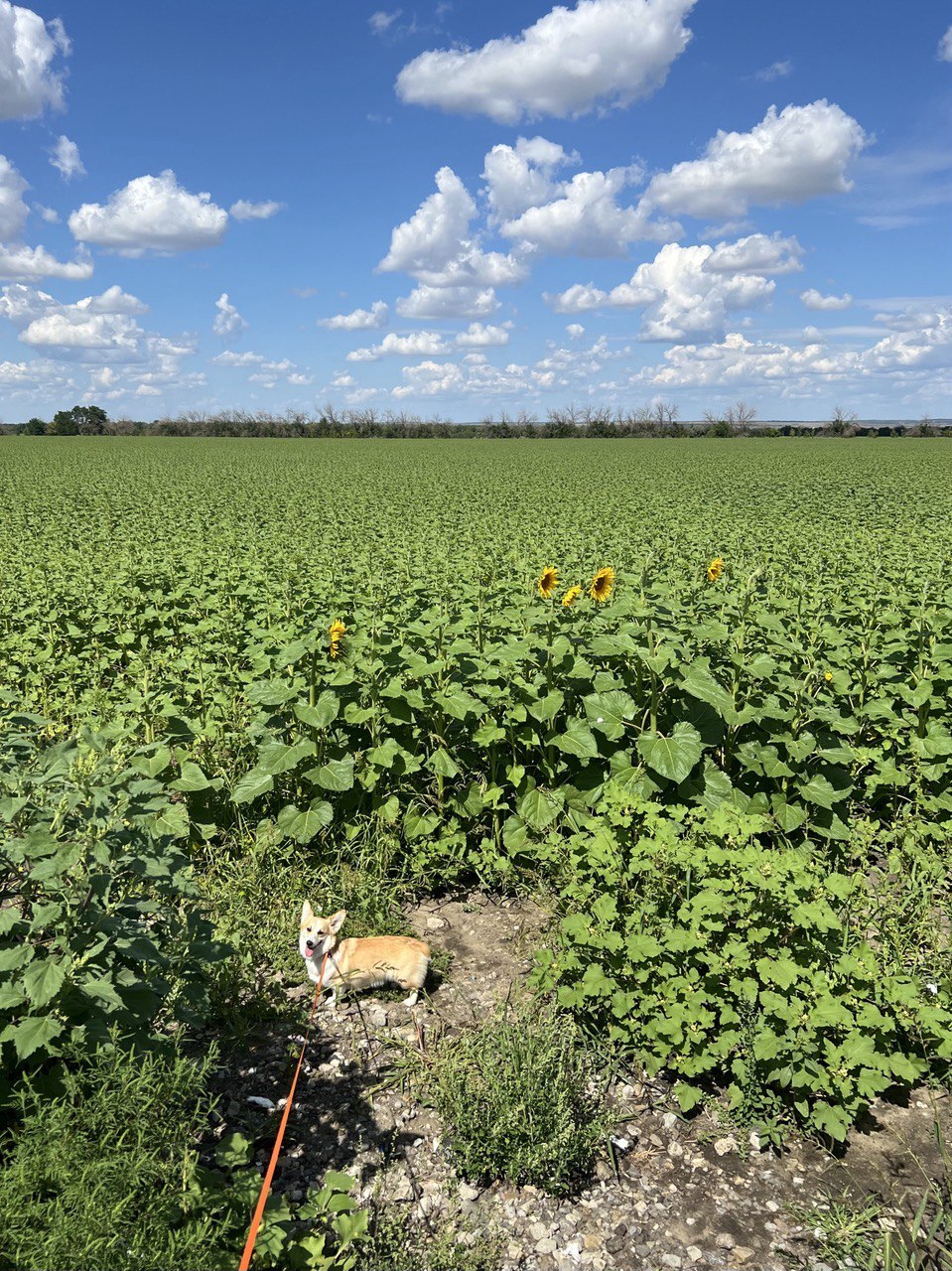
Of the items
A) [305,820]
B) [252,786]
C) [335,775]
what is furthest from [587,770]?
[252,786]

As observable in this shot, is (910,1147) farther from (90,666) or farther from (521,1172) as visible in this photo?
(90,666)

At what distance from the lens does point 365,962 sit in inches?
146

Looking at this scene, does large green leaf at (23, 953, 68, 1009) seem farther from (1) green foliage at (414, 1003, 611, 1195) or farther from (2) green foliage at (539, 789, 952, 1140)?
(2) green foliage at (539, 789, 952, 1140)

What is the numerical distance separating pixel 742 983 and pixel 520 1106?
978 mm

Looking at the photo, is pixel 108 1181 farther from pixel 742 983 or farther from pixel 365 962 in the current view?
pixel 742 983

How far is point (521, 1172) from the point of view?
2828 millimetres

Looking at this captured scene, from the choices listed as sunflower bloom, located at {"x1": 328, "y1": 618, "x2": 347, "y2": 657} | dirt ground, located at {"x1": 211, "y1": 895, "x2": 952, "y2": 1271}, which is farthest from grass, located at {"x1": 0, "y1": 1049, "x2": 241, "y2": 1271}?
sunflower bloom, located at {"x1": 328, "y1": 618, "x2": 347, "y2": 657}

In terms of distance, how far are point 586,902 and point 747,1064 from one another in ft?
3.00

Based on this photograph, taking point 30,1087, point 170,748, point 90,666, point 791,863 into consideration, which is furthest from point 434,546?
point 30,1087

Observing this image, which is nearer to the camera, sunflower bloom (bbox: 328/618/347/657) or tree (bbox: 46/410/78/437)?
sunflower bloom (bbox: 328/618/347/657)

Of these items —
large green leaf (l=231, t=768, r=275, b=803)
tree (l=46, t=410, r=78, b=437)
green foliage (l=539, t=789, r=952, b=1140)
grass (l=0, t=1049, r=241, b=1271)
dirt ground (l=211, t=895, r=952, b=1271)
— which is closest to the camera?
grass (l=0, t=1049, r=241, b=1271)

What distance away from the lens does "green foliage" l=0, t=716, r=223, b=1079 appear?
7.41 feet

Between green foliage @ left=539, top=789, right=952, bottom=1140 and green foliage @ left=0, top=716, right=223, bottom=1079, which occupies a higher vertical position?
green foliage @ left=0, top=716, right=223, bottom=1079

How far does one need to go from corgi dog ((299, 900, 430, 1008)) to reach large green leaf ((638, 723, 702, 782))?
5.12 feet
